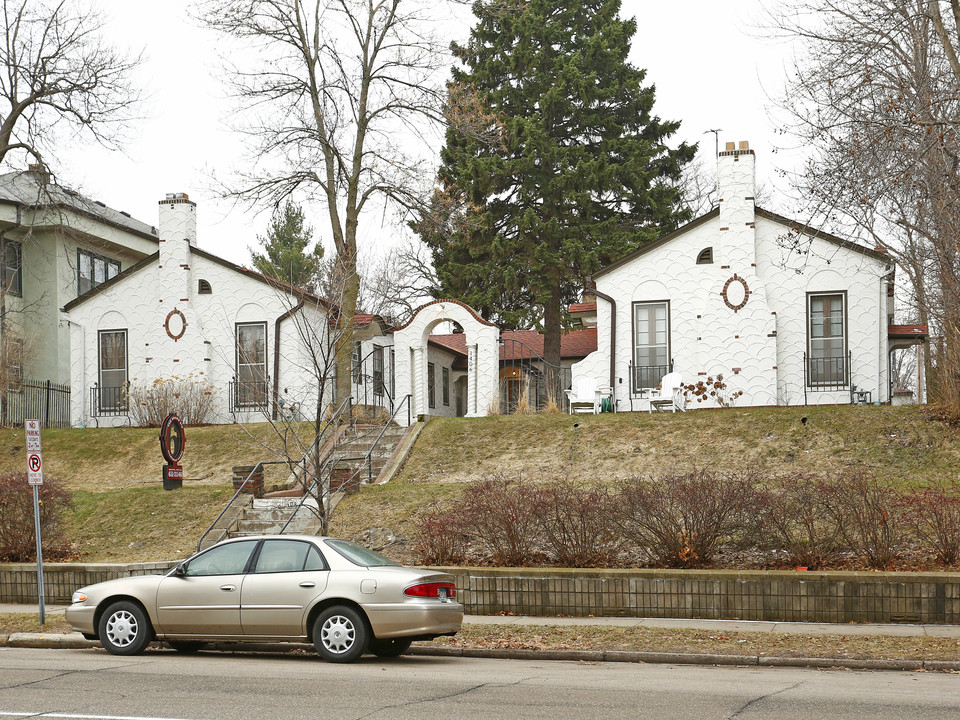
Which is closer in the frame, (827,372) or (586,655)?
(586,655)

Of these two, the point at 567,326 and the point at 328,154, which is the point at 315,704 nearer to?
the point at 328,154

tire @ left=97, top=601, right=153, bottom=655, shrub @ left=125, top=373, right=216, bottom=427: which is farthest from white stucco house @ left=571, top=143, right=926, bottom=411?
tire @ left=97, top=601, right=153, bottom=655

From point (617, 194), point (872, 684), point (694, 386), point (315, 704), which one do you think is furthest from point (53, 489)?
point (617, 194)

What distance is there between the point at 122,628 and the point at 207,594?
3.83 ft

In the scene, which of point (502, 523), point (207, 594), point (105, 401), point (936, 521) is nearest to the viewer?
point (207, 594)

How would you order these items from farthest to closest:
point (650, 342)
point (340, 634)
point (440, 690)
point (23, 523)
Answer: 1. point (650, 342)
2. point (23, 523)
3. point (340, 634)
4. point (440, 690)

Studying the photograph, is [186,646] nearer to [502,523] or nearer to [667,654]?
[502,523]

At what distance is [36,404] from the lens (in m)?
33.4

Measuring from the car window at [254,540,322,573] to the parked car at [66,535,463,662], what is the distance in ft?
0.04

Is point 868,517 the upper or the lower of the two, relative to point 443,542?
upper

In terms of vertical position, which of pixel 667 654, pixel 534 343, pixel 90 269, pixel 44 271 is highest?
pixel 90 269

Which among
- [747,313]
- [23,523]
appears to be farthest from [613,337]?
[23,523]

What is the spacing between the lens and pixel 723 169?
27.2m

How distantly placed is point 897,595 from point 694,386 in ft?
45.3
